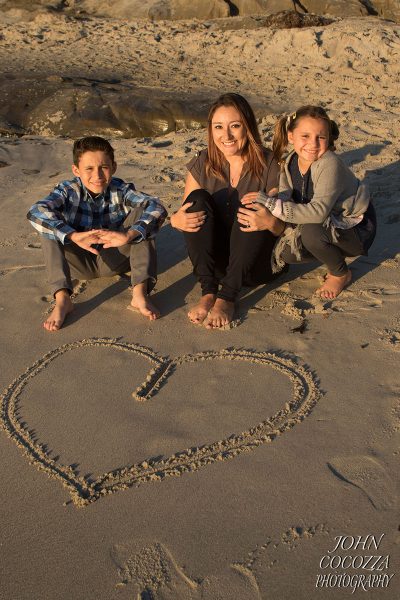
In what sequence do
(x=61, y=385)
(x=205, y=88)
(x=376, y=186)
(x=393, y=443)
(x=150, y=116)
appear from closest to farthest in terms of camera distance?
1. (x=393, y=443)
2. (x=61, y=385)
3. (x=376, y=186)
4. (x=150, y=116)
5. (x=205, y=88)

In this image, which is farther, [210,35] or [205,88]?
[210,35]

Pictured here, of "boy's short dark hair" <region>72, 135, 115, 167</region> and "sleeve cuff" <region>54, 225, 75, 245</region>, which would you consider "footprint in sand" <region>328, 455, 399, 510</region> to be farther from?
"boy's short dark hair" <region>72, 135, 115, 167</region>

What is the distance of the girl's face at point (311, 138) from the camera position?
136 inches

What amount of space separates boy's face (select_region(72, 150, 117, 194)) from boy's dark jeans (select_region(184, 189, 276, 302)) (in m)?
0.50

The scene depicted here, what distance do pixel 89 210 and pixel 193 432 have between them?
1.71 meters

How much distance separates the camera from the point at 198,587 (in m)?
2.06

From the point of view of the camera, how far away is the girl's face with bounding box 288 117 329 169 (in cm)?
346

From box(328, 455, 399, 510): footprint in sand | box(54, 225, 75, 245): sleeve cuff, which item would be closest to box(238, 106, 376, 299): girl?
box(54, 225, 75, 245): sleeve cuff

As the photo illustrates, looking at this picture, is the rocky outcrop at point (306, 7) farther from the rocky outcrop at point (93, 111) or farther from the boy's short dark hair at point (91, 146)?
the boy's short dark hair at point (91, 146)

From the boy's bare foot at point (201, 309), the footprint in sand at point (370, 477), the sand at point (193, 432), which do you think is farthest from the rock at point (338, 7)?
the footprint in sand at point (370, 477)

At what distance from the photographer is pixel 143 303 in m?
3.74

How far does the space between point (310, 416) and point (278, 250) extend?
1203mm

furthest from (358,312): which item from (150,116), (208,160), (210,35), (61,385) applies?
(210,35)

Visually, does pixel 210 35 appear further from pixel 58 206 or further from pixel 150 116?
pixel 58 206
